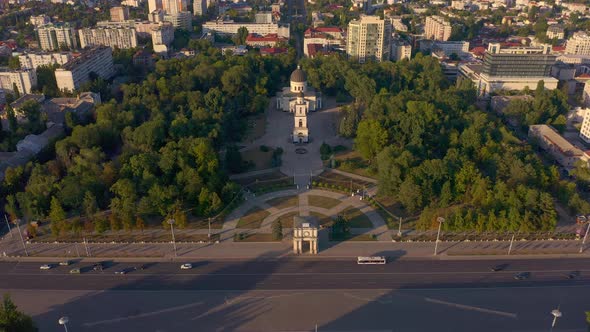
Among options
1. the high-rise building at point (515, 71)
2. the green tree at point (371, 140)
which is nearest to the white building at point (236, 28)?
the high-rise building at point (515, 71)

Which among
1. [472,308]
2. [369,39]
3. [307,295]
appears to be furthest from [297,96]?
[472,308]

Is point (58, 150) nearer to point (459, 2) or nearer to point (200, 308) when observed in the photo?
point (200, 308)

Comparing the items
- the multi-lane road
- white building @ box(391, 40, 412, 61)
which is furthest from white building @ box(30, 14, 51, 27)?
the multi-lane road

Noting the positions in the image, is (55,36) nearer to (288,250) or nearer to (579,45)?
(288,250)

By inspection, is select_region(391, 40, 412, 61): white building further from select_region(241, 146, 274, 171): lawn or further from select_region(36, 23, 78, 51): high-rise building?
select_region(36, 23, 78, 51): high-rise building

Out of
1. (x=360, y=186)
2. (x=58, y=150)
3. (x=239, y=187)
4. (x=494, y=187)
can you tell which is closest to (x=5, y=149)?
(x=58, y=150)

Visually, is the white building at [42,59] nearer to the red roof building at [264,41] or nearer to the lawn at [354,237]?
the red roof building at [264,41]
